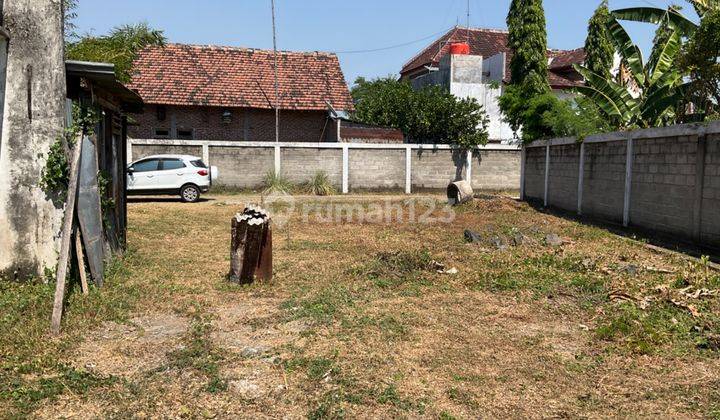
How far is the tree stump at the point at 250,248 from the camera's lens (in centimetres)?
665

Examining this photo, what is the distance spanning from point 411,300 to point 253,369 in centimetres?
237

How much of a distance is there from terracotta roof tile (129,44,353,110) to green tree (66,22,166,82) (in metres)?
9.16

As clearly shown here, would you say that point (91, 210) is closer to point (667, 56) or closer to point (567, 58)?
point (667, 56)

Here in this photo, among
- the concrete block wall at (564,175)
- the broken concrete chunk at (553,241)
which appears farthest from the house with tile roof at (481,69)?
the broken concrete chunk at (553,241)

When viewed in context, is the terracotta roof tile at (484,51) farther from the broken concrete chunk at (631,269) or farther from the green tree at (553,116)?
the broken concrete chunk at (631,269)

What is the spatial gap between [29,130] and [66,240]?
4.45 feet

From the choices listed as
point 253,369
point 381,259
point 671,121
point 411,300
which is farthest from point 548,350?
point 671,121

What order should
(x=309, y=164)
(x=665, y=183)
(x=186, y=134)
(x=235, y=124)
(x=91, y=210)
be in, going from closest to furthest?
(x=91, y=210) → (x=665, y=183) → (x=309, y=164) → (x=186, y=134) → (x=235, y=124)

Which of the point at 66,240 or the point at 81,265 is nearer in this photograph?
the point at 66,240

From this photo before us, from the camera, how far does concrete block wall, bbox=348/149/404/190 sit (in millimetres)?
21625

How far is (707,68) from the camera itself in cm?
1050

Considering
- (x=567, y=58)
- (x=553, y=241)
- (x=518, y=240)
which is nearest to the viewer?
(x=518, y=240)

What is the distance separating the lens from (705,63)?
34.3 ft

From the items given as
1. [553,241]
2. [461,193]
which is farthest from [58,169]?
[461,193]
